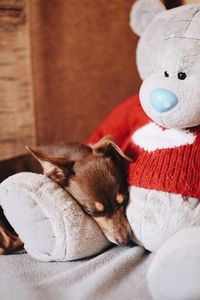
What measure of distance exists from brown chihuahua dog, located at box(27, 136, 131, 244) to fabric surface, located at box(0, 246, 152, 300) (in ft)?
0.25

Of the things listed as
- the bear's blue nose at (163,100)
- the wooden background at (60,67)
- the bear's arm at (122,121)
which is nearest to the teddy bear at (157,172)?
the bear's blue nose at (163,100)

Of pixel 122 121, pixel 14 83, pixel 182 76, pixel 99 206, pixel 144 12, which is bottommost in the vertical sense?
pixel 99 206

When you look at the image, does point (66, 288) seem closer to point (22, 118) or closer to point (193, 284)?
point (193, 284)

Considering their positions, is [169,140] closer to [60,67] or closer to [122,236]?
[122,236]

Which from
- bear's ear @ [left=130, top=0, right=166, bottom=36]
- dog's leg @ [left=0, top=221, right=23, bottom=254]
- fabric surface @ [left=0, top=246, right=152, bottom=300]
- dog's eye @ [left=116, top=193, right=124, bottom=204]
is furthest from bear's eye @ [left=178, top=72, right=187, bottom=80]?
dog's leg @ [left=0, top=221, right=23, bottom=254]

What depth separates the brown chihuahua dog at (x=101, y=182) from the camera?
1.34 metres

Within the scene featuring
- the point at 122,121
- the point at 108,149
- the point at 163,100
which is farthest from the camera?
the point at 122,121

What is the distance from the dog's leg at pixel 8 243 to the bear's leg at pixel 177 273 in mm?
506

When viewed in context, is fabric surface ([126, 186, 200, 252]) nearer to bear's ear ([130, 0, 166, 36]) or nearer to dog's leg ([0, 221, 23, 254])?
dog's leg ([0, 221, 23, 254])

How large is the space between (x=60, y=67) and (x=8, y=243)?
79cm

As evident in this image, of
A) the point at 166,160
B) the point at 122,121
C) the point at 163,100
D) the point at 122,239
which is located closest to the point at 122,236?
the point at 122,239

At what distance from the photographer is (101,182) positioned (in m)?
1.37

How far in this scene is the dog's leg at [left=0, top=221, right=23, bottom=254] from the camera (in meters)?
1.40

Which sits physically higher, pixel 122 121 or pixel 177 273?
pixel 122 121
